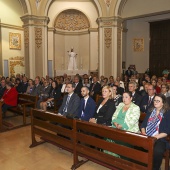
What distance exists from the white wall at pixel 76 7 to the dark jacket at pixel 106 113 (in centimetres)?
1019

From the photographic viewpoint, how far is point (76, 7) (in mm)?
13180

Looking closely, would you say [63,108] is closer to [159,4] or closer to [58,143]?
[58,143]

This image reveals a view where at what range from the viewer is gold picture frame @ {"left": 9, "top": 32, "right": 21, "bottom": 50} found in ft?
39.6

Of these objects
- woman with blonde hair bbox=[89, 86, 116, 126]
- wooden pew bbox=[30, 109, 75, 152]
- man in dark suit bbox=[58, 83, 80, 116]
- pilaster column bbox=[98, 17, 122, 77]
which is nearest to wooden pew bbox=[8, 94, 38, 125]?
wooden pew bbox=[30, 109, 75, 152]

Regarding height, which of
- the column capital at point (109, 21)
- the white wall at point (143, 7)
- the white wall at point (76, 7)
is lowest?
the column capital at point (109, 21)

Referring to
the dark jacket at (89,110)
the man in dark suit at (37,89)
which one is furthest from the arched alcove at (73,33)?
the dark jacket at (89,110)

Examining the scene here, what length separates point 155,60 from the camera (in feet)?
44.5

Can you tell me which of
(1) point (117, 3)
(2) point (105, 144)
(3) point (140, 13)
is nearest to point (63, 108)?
(2) point (105, 144)

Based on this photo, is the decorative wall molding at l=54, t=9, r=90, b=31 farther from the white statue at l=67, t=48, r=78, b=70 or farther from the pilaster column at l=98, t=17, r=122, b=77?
the pilaster column at l=98, t=17, r=122, b=77

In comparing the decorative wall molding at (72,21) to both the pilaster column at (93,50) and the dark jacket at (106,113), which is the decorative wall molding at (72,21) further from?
the dark jacket at (106,113)

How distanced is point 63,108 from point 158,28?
35.7 feet

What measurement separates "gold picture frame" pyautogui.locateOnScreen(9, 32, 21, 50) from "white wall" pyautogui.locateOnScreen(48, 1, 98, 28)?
2.10m

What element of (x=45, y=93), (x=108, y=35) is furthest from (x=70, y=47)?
(x=45, y=93)

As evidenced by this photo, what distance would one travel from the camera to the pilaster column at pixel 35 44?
1024 cm
